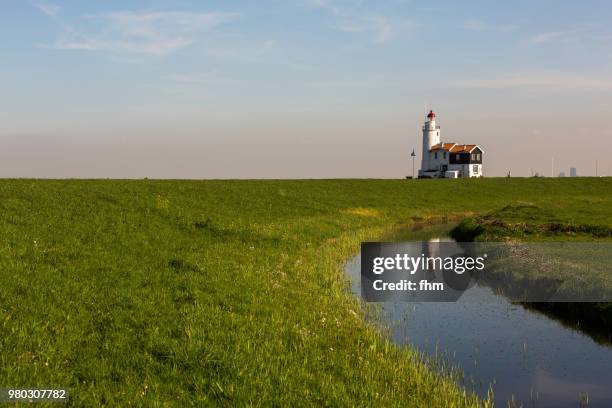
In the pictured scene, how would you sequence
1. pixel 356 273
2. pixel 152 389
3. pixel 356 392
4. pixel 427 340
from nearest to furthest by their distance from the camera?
pixel 152 389 → pixel 356 392 → pixel 427 340 → pixel 356 273

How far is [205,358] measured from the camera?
1124cm

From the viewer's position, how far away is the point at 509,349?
16000 mm

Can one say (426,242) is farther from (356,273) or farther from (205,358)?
(205,358)

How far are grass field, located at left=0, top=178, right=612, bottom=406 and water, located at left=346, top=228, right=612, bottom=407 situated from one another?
1.54 metres

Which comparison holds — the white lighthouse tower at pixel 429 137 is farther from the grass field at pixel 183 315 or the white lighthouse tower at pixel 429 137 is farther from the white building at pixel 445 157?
the grass field at pixel 183 315

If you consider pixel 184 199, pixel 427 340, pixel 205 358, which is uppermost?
pixel 184 199

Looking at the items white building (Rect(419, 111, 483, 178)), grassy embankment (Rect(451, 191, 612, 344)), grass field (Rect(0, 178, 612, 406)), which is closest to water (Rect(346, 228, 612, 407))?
grassy embankment (Rect(451, 191, 612, 344))

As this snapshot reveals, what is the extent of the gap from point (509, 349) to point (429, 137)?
127 meters

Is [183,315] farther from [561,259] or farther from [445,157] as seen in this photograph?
[445,157]

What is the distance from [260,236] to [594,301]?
721 inches

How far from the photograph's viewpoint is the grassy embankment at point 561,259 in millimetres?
19359

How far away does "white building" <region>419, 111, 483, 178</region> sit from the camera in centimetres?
12800

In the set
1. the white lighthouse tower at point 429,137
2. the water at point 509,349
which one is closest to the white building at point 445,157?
the white lighthouse tower at point 429,137

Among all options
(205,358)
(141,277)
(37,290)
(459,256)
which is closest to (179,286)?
(141,277)
